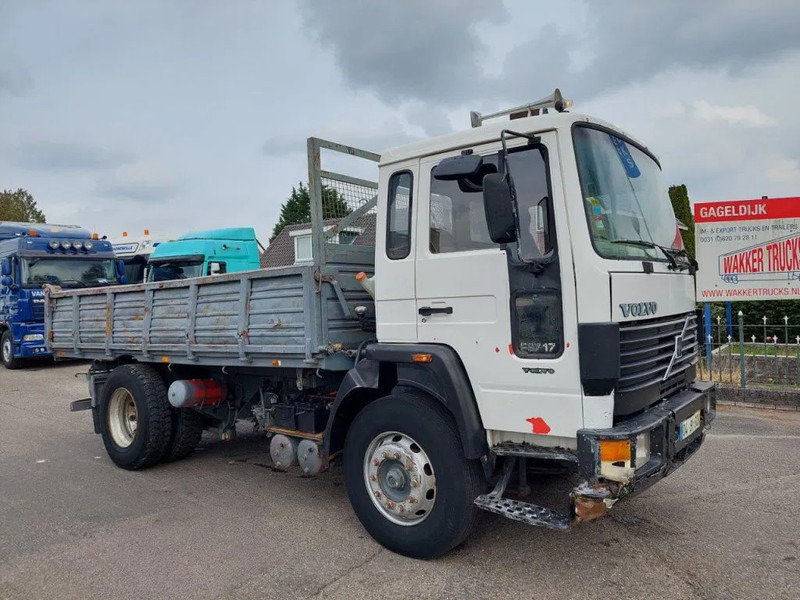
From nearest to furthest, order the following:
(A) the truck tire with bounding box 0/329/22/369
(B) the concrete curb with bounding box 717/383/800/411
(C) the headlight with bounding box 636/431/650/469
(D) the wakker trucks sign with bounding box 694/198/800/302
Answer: (C) the headlight with bounding box 636/431/650/469
(B) the concrete curb with bounding box 717/383/800/411
(D) the wakker trucks sign with bounding box 694/198/800/302
(A) the truck tire with bounding box 0/329/22/369

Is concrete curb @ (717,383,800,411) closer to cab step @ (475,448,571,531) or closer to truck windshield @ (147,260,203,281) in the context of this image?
cab step @ (475,448,571,531)

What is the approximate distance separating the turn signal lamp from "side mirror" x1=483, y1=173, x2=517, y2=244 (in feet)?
4.05

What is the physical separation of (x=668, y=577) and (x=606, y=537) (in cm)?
60

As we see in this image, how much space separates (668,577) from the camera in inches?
143

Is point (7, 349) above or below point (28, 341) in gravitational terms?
below

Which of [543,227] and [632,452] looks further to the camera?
[543,227]

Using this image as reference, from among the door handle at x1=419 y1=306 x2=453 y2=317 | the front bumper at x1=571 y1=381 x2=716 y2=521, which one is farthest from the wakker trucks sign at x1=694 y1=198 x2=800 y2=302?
the door handle at x1=419 y1=306 x2=453 y2=317

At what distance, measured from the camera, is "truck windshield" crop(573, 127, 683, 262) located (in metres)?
3.51

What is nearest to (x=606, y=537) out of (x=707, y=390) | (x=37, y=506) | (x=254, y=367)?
(x=707, y=390)

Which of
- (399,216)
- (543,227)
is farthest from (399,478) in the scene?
(543,227)

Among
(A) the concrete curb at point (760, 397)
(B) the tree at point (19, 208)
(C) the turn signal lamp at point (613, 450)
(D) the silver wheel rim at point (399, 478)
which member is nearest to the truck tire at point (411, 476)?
(D) the silver wheel rim at point (399, 478)

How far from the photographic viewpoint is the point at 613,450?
10.6ft

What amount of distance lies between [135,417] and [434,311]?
3.91 meters

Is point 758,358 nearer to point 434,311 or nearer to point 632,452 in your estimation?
point 632,452
